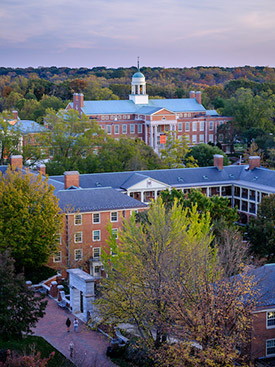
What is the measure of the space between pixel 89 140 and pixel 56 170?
792 cm

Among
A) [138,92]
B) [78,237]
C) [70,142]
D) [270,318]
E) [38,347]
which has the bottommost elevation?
[38,347]

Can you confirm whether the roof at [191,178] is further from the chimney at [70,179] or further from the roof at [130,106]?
the roof at [130,106]

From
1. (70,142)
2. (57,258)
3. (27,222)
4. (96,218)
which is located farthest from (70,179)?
(70,142)

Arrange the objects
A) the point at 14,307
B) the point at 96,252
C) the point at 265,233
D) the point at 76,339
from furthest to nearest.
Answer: the point at 96,252 → the point at 265,233 → the point at 76,339 → the point at 14,307

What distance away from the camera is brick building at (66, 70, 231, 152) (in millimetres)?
110688

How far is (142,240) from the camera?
3416 cm

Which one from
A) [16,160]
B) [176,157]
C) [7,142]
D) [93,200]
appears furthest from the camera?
[176,157]

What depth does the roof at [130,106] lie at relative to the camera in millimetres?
113688

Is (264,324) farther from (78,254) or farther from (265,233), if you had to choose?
(78,254)

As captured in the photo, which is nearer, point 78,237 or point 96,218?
point 78,237

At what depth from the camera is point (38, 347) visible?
108 ft

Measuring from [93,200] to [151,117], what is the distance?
5859cm

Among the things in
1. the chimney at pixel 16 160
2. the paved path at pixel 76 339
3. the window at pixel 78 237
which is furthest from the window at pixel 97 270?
the chimney at pixel 16 160

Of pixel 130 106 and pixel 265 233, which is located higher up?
pixel 130 106
